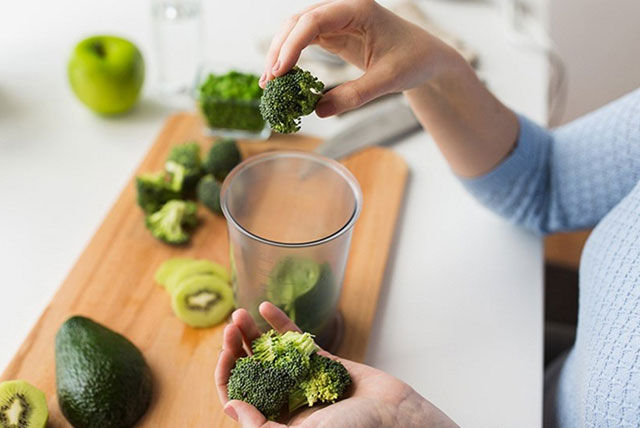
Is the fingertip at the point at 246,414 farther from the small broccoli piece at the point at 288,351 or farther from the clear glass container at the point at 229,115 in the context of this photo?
the clear glass container at the point at 229,115

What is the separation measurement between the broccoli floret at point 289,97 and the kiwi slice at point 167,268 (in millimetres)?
350

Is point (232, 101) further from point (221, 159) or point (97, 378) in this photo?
point (97, 378)

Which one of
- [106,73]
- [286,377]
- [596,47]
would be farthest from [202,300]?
[596,47]

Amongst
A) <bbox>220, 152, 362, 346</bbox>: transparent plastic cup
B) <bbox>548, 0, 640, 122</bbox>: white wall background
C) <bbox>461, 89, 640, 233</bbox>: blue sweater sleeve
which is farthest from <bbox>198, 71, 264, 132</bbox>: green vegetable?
<bbox>548, 0, 640, 122</bbox>: white wall background

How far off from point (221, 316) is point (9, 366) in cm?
29

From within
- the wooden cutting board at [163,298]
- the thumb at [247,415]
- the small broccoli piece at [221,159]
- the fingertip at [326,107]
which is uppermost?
the fingertip at [326,107]

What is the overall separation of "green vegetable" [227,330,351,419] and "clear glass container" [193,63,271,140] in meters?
0.55

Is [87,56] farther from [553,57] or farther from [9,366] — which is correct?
[553,57]

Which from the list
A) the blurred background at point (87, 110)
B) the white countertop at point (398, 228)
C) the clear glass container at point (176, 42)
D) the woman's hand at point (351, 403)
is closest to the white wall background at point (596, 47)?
the blurred background at point (87, 110)

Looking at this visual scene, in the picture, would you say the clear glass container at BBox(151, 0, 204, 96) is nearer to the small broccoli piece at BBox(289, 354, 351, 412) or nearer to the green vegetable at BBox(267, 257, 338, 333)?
the green vegetable at BBox(267, 257, 338, 333)

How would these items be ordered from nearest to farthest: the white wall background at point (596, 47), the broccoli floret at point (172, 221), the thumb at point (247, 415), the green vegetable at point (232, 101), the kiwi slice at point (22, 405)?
the thumb at point (247, 415), the kiwi slice at point (22, 405), the broccoli floret at point (172, 221), the green vegetable at point (232, 101), the white wall background at point (596, 47)

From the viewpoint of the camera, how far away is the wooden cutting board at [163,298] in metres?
0.91

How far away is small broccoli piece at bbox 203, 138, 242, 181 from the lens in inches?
46.6

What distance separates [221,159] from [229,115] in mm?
120
